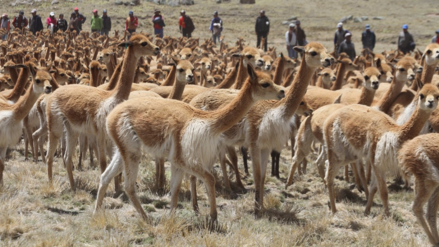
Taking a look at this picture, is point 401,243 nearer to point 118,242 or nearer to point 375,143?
point 375,143

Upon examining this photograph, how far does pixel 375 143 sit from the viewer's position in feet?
20.7

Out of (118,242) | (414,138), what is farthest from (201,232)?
(414,138)

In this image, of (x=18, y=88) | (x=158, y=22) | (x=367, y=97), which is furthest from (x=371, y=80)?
(x=158, y=22)

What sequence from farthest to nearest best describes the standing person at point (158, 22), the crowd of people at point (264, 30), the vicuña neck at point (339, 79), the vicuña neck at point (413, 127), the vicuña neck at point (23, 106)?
the standing person at point (158, 22) → the crowd of people at point (264, 30) → the vicuña neck at point (339, 79) → the vicuña neck at point (23, 106) → the vicuña neck at point (413, 127)

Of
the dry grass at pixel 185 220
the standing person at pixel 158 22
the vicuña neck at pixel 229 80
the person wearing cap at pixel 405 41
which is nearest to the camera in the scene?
the dry grass at pixel 185 220

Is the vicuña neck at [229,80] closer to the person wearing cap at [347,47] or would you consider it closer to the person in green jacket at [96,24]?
the person wearing cap at [347,47]

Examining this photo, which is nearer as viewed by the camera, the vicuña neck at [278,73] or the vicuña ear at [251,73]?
the vicuña ear at [251,73]

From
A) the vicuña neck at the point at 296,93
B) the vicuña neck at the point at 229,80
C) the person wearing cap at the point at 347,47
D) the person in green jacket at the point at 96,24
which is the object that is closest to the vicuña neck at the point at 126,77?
the vicuña neck at the point at 229,80

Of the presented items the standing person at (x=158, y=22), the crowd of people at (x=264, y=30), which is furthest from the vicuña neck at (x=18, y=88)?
the standing person at (x=158, y=22)

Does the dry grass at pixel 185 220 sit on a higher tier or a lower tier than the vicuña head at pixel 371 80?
lower

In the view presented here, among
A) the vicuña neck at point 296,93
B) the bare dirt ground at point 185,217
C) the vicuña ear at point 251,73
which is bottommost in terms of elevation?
the bare dirt ground at point 185,217

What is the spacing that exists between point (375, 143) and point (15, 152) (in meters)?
6.57

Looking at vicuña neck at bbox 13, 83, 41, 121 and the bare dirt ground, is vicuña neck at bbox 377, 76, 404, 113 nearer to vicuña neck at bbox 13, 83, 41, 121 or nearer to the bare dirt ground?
the bare dirt ground

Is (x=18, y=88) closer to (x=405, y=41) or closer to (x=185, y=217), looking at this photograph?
(x=185, y=217)
